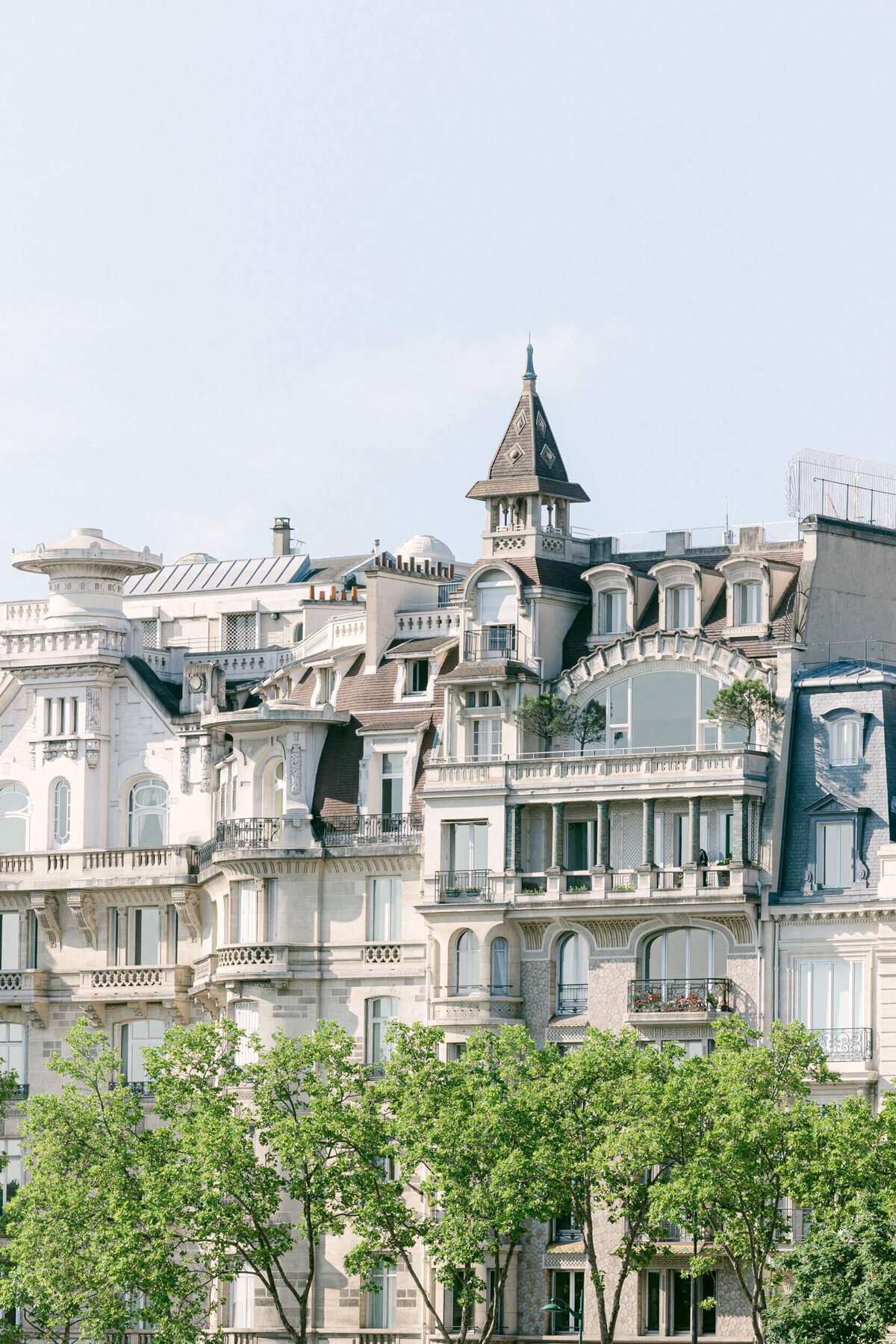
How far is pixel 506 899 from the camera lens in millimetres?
Answer: 123312

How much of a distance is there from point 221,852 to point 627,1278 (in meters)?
21.4

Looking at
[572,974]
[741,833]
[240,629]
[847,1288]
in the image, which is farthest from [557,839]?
[240,629]

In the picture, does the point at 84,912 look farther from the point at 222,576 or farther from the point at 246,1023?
the point at 222,576

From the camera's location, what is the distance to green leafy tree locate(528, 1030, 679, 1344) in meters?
113

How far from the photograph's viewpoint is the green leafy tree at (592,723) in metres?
124

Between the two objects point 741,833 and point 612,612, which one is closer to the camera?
point 741,833

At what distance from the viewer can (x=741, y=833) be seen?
393 ft

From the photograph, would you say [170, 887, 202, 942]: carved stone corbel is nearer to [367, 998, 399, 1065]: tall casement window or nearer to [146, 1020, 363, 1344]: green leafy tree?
[146, 1020, 363, 1344]: green leafy tree

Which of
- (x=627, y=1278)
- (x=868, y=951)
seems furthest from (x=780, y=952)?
(x=627, y=1278)

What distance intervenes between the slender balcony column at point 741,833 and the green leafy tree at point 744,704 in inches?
99.0

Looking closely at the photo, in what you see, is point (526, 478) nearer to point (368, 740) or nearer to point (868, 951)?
point (368, 740)

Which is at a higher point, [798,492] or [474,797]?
[798,492]

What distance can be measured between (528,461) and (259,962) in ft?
64.0

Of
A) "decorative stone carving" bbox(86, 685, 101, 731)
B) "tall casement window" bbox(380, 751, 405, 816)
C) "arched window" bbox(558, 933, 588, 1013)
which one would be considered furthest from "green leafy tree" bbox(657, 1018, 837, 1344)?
"decorative stone carving" bbox(86, 685, 101, 731)
